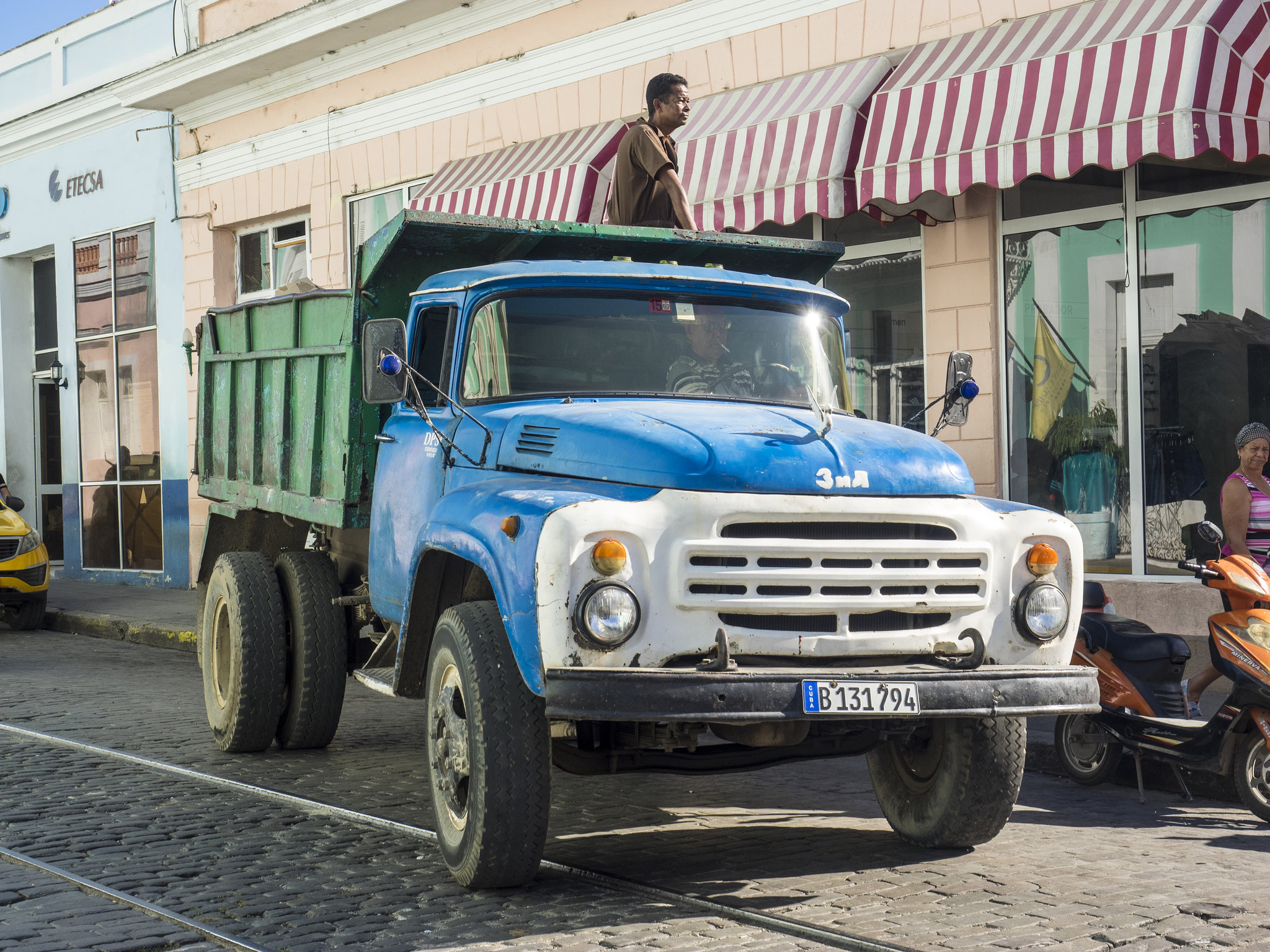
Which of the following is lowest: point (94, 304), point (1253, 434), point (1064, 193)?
point (1253, 434)

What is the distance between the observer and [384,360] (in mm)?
5711

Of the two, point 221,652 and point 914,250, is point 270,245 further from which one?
point 221,652

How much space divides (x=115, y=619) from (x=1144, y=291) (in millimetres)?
10065

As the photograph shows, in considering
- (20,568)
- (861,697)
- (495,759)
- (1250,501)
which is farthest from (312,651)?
(20,568)

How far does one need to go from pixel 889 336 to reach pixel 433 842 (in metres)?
7.94

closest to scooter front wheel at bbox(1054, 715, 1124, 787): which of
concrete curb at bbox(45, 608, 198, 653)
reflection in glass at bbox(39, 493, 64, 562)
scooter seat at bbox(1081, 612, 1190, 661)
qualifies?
scooter seat at bbox(1081, 612, 1190, 661)

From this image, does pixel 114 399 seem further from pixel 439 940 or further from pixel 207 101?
pixel 439 940

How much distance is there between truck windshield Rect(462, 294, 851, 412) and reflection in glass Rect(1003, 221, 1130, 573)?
579 centimetres

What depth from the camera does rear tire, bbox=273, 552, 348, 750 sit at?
754cm

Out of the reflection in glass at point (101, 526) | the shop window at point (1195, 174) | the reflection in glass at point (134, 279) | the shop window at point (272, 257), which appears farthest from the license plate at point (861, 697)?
the reflection in glass at point (101, 526)

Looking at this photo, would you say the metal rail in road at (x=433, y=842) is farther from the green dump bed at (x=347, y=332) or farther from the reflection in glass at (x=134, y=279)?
the reflection in glass at (x=134, y=279)

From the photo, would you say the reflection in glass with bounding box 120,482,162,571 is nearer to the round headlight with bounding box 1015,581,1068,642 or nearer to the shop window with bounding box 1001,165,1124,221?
the shop window with bounding box 1001,165,1124,221

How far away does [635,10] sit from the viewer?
14.2 meters

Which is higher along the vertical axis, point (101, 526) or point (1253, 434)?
point (1253, 434)
